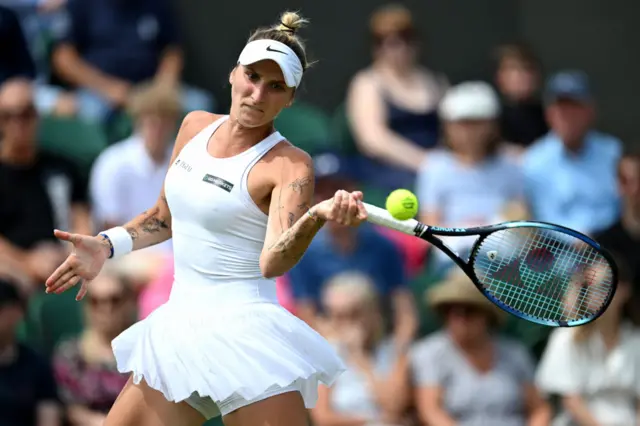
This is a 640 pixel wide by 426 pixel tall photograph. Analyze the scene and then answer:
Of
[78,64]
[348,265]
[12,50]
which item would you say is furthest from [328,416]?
[12,50]

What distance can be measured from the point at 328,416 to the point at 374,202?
1.32 m

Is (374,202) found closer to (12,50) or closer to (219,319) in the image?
(12,50)

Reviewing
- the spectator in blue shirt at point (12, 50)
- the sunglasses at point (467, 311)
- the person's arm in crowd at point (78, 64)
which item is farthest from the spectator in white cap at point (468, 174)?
the spectator in blue shirt at point (12, 50)

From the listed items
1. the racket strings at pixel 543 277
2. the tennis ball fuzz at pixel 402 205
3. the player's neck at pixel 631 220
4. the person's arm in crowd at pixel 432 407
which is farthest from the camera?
the player's neck at pixel 631 220

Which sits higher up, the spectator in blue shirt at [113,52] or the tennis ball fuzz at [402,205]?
the spectator in blue shirt at [113,52]

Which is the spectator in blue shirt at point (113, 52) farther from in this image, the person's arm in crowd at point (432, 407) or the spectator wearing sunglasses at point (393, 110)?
the person's arm in crowd at point (432, 407)

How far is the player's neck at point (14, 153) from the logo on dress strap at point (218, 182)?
3.17 meters

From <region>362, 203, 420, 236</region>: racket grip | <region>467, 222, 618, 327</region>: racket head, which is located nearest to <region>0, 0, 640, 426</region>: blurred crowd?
<region>467, 222, 618, 327</region>: racket head

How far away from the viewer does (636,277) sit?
21.2 ft

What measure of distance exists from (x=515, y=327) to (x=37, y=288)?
8.12 feet

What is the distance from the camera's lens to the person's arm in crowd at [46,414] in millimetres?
5648

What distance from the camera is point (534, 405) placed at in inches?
235

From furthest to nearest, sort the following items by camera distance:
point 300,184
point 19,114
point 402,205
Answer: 1. point 19,114
2. point 300,184
3. point 402,205

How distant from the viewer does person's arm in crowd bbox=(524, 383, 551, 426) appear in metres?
5.95
